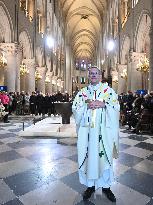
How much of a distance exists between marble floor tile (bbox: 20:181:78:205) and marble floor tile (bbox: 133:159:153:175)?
163cm

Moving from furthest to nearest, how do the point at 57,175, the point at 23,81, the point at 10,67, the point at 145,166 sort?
the point at 23,81
the point at 10,67
the point at 145,166
the point at 57,175


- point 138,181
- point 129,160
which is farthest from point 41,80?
point 138,181

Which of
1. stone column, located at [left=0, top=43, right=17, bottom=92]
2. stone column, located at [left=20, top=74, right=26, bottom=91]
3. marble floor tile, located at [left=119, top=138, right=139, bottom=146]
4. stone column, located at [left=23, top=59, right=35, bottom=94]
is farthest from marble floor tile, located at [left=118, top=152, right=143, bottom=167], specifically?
stone column, located at [left=20, top=74, right=26, bottom=91]

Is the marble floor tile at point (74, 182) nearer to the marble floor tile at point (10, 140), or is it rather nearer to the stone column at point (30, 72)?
the marble floor tile at point (10, 140)

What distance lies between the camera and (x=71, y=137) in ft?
27.5

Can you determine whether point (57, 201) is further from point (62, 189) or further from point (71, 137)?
point (71, 137)

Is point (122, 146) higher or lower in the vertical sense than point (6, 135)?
lower

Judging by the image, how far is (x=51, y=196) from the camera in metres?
3.61

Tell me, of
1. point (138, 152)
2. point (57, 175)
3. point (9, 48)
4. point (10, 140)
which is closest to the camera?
point (57, 175)

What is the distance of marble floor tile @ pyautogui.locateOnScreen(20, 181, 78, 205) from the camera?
343 cm

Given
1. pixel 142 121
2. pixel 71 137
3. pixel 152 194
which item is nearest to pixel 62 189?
pixel 152 194

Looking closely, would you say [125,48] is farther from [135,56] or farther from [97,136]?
[97,136]

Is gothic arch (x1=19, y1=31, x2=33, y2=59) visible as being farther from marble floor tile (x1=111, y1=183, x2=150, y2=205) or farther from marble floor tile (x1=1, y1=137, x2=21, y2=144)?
marble floor tile (x1=111, y1=183, x2=150, y2=205)

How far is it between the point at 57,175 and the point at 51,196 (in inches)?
35.4
